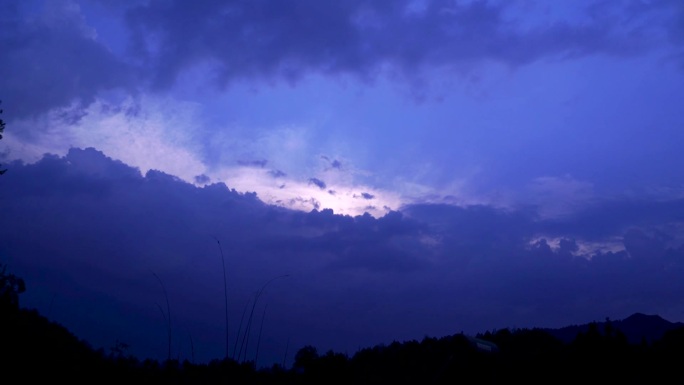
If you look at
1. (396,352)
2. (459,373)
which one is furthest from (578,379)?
(396,352)

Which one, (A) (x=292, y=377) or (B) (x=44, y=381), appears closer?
(B) (x=44, y=381)

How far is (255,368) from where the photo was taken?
3441cm

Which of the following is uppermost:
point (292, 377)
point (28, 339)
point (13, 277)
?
point (13, 277)

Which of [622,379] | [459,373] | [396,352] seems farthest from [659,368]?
[396,352]

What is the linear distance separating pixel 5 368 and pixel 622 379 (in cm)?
1833

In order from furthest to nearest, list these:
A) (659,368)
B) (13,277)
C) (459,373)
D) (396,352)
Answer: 1. (13,277)
2. (396,352)
3. (459,373)
4. (659,368)

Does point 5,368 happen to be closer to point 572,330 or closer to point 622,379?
point 622,379

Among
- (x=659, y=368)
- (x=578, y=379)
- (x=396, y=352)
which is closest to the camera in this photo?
(x=659, y=368)

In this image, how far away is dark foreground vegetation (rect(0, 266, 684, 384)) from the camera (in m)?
15.0

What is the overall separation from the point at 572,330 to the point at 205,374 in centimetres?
2188

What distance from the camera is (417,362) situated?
974 inches

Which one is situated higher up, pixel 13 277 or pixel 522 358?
pixel 13 277

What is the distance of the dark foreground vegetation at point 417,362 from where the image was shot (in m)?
15.0

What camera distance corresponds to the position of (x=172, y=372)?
32594 millimetres
